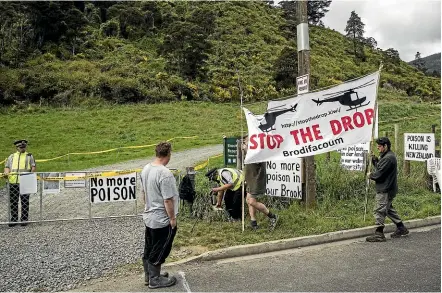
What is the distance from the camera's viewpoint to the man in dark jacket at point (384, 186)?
6.88 m

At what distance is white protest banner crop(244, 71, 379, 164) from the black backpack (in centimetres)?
161

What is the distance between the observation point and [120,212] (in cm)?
954

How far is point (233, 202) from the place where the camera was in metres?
7.98

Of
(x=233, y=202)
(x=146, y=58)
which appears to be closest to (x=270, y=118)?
(x=233, y=202)

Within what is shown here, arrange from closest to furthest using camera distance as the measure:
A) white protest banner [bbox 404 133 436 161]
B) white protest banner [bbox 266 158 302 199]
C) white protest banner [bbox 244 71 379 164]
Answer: white protest banner [bbox 244 71 379 164]
white protest banner [bbox 266 158 302 199]
white protest banner [bbox 404 133 436 161]

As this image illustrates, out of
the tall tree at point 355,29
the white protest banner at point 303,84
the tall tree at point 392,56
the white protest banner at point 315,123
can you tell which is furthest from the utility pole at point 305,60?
the tall tree at point 355,29

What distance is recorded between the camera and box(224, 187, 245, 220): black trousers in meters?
7.94

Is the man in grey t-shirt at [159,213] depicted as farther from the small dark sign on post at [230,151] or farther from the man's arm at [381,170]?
the small dark sign on post at [230,151]

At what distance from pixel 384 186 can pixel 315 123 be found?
158cm

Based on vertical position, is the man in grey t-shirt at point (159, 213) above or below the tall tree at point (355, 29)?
below

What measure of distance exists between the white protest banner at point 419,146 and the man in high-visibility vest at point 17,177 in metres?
9.11

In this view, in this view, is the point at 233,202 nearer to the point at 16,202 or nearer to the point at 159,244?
the point at 159,244

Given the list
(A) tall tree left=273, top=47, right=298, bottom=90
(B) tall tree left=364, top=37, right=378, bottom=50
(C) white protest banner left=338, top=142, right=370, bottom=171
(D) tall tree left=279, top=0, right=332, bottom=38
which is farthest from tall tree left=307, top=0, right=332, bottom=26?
(C) white protest banner left=338, top=142, right=370, bottom=171

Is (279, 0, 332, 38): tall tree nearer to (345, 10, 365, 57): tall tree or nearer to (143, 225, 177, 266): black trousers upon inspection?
(345, 10, 365, 57): tall tree
